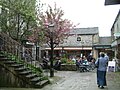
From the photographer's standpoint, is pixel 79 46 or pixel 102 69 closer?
pixel 102 69

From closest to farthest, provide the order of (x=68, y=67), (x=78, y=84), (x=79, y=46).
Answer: (x=78, y=84)
(x=68, y=67)
(x=79, y=46)

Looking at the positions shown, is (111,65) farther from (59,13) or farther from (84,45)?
(84,45)

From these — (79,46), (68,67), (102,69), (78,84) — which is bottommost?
(78,84)

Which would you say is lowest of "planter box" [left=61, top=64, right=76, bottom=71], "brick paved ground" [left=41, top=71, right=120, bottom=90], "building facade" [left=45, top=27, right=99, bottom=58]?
"brick paved ground" [left=41, top=71, right=120, bottom=90]

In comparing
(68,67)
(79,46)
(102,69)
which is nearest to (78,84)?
(102,69)

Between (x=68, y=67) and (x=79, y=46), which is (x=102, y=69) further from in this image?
(x=79, y=46)

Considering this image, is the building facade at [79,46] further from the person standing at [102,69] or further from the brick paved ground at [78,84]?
the person standing at [102,69]

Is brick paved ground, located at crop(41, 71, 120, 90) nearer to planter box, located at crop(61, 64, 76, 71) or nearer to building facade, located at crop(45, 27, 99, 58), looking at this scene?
planter box, located at crop(61, 64, 76, 71)

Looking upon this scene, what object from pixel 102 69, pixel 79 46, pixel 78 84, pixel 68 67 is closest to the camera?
pixel 102 69

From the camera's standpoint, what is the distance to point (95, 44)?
172ft

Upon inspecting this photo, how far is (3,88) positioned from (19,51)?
372cm

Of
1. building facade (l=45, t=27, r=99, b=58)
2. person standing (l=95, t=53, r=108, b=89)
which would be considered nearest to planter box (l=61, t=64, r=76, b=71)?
person standing (l=95, t=53, r=108, b=89)

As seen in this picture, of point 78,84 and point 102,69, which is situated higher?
point 102,69

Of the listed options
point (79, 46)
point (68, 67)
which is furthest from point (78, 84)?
point (79, 46)
